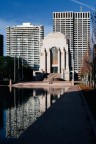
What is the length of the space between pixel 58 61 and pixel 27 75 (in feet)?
46.6

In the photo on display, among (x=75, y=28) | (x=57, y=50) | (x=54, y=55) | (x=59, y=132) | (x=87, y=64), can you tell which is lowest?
(x=59, y=132)

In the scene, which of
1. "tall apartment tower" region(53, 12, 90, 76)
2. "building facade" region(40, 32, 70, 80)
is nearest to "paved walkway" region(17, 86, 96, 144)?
"building facade" region(40, 32, 70, 80)

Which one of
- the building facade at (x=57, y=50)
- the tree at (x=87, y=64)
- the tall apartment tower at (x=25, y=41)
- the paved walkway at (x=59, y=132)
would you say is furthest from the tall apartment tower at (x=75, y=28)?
the paved walkway at (x=59, y=132)

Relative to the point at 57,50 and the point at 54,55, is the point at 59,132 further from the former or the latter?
the point at 54,55

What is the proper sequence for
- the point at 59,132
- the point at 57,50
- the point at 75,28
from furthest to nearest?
the point at 75,28 → the point at 57,50 → the point at 59,132

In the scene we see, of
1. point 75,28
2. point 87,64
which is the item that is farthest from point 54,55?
point 87,64

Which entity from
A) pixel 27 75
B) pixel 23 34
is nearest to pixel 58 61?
pixel 27 75

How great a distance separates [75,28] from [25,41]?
112 ft

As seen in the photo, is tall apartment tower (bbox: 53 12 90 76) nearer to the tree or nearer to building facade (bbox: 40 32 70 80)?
building facade (bbox: 40 32 70 80)

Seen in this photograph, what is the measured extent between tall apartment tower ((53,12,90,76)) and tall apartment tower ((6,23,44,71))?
16.8 m

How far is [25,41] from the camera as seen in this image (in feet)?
553

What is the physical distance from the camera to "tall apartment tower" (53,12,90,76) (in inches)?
7028

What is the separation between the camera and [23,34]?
539 feet

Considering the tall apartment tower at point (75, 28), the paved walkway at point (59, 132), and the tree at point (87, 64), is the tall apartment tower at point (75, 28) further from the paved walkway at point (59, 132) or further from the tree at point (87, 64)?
the paved walkway at point (59, 132)
